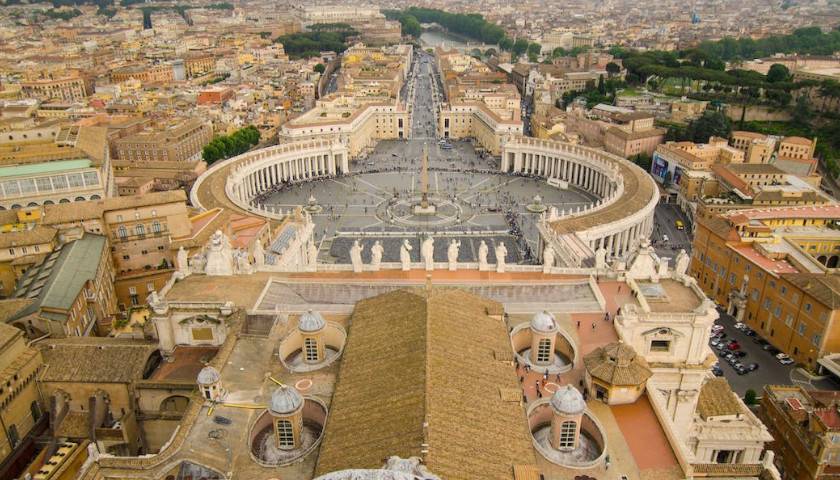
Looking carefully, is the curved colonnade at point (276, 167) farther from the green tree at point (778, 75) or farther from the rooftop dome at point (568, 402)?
the green tree at point (778, 75)

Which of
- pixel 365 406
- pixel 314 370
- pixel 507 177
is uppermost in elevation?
pixel 365 406

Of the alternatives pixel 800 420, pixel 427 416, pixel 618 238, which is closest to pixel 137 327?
pixel 427 416

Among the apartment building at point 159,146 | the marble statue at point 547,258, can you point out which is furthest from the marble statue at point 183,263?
the apartment building at point 159,146

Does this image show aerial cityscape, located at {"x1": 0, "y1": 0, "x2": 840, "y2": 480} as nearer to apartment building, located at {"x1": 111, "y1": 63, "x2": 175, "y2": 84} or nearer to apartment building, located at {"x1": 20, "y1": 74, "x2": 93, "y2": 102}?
apartment building, located at {"x1": 20, "y1": 74, "x2": 93, "y2": 102}

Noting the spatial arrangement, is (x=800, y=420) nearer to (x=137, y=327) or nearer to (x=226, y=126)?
(x=137, y=327)

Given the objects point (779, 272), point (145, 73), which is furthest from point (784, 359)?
point (145, 73)

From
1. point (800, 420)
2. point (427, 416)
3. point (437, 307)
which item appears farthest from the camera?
point (800, 420)
